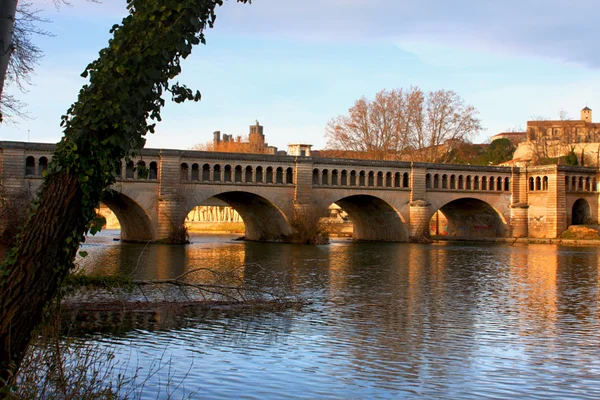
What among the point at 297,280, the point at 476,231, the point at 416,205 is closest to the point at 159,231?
the point at 416,205

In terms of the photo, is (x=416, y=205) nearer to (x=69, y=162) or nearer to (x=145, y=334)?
(x=145, y=334)

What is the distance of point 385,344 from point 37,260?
8029 mm

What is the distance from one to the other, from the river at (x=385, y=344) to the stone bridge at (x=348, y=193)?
21372 mm

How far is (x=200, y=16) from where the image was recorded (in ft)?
22.0

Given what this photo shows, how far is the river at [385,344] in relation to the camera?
10406mm

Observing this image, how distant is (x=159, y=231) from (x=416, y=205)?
19107 mm

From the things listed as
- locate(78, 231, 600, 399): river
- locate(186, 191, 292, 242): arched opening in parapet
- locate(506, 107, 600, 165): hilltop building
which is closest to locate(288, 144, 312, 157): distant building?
locate(186, 191, 292, 242): arched opening in parapet

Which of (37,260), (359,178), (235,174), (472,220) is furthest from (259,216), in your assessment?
(37,260)

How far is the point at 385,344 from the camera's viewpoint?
13422 millimetres

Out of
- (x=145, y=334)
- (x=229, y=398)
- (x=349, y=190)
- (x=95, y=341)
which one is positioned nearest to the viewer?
(x=229, y=398)

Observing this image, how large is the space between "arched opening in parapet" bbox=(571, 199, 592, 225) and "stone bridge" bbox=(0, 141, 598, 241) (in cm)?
8

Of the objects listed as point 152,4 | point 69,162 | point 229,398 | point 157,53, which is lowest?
point 229,398

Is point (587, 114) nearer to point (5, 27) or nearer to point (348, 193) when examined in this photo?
point (348, 193)

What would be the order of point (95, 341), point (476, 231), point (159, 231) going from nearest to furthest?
1. point (95, 341)
2. point (159, 231)
3. point (476, 231)
